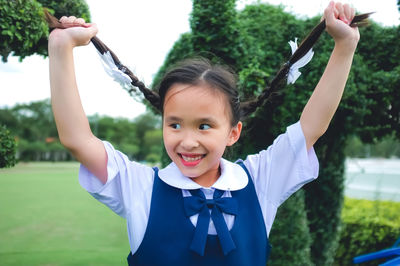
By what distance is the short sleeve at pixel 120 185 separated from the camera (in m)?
1.25

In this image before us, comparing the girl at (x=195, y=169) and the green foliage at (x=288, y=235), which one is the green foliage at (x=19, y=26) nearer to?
the girl at (x=195, y=169)

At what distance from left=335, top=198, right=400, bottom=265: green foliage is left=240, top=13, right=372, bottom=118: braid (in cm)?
384

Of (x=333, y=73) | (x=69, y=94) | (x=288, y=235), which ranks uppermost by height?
(x=333, y=73)

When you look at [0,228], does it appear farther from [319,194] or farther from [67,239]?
[319,194]

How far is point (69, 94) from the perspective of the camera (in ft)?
3.71

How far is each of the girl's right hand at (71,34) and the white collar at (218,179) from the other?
53cm

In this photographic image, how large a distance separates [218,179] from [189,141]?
0.21 meters

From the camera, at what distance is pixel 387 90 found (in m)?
3.71

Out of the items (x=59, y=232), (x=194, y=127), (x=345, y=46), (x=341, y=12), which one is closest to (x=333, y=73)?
(x=345, y=46)

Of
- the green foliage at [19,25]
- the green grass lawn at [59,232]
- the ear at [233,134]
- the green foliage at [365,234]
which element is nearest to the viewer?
the ear at [233,134]

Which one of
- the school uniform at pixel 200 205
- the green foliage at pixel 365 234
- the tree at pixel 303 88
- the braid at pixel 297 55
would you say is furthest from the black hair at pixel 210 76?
the green foliage at pixel 365 234

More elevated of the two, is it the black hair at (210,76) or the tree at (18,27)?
the tree at (18,27)

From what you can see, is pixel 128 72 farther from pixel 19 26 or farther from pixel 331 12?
pixel 19 26

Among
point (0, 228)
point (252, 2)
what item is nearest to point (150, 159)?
point (0, 228)
